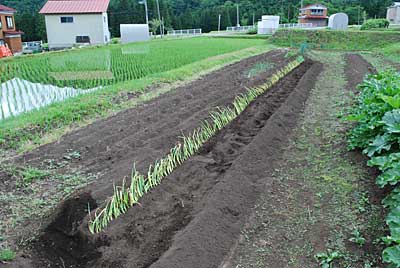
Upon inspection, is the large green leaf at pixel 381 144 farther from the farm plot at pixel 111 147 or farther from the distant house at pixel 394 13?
the distant house at pixel 394 13

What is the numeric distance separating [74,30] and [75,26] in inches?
15.3

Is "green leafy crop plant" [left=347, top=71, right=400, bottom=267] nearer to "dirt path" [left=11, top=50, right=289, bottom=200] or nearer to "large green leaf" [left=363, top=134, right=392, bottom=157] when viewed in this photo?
"large green leaf" [left=363, top=134, right=392, bottom=157]

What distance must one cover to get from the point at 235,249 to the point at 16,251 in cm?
211

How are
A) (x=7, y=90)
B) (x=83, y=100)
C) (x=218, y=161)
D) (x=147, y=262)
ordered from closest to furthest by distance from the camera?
(x=147, y=262), (x=218, y=161), (x=83, y=100), (x=7, y=90)

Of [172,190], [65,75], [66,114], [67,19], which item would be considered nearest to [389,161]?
[172,190]

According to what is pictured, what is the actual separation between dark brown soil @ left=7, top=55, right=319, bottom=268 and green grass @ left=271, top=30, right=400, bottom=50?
19.0m

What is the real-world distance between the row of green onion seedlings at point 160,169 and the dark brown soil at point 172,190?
104 millimetres

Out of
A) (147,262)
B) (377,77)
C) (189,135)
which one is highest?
(377,77)

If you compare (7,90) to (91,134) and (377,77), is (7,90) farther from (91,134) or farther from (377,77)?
(377,77)

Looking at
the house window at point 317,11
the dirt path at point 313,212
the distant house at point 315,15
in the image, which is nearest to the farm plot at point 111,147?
the dirt path at point 313,212

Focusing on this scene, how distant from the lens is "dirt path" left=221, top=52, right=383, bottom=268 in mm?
3430

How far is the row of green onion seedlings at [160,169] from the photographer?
3.99 metres

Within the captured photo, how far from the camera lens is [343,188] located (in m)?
4.66

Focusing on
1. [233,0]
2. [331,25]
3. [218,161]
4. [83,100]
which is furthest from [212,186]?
[233,0]
